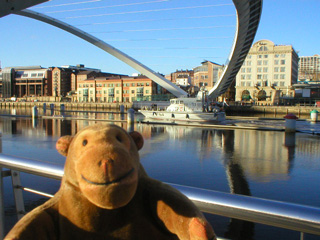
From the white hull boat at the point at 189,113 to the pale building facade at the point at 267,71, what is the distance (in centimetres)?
3437

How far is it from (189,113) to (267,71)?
4121 centimetres

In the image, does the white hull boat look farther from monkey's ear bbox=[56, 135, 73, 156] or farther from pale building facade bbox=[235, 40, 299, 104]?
pale building facade bbox=[235, 40, 299, 104]

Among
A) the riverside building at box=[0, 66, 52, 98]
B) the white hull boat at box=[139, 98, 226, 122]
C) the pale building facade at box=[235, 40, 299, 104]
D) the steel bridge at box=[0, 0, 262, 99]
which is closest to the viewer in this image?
the steel bridge at box=[0, 0, 262, 99]

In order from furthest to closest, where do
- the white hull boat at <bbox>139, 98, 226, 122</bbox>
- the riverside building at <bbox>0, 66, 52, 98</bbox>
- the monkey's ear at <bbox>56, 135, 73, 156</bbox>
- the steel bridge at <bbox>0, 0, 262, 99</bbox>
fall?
the riverside building at <bbox>0, 66, 52, 98</bbox>
the white hull boat at <bbox>139, 98, 226, 122</bbox>
the steel bridge at <bbox>0, 0, 262, 99</bbox>
the monkey's ear at <bbox>56, 135, 73, 156</bbox>

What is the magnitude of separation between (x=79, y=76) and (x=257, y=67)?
39.4 meters

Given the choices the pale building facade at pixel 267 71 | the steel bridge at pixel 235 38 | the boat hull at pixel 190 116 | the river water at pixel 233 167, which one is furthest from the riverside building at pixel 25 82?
the river water at pixel 233 167

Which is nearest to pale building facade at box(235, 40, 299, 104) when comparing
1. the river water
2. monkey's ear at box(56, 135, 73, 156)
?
the river water

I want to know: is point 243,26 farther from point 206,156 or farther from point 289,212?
point 289,212

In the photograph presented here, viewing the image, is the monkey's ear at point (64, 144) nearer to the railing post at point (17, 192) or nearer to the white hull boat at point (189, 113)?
the railing post at point (17, 192)

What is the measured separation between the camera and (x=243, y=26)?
76.4 feet

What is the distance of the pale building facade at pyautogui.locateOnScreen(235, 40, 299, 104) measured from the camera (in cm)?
5941

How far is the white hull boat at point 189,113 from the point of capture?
24.5 metres

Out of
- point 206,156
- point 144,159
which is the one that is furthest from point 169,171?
point 206,156

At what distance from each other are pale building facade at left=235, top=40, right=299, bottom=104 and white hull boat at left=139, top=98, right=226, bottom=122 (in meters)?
34.4
